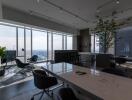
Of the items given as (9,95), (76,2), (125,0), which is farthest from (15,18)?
(125,0)

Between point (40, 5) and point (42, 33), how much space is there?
4.13 m

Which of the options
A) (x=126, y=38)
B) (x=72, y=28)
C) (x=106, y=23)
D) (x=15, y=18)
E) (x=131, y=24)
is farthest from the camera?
(x=72, y=28)

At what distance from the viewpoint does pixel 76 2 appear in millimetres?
4902

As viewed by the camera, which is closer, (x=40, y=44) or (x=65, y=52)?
(x=65, y=52)

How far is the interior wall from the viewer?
18.6 ft

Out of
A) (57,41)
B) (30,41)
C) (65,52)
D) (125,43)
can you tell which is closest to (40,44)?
(30,41)

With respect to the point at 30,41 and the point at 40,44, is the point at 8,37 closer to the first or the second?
the point at 30,41

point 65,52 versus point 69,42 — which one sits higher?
point 69,42

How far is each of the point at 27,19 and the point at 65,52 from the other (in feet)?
14.8

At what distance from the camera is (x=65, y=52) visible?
3234mm

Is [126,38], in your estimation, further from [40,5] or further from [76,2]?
[40,5]

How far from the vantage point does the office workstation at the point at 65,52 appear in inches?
70.8

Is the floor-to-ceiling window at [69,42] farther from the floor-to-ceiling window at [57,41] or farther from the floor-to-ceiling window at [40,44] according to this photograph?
the floor-to-ceiling window at [40,44]

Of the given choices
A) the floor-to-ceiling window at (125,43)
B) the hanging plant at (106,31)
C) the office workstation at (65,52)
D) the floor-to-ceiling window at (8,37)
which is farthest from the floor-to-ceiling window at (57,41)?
the hanging plant at (106,31)
